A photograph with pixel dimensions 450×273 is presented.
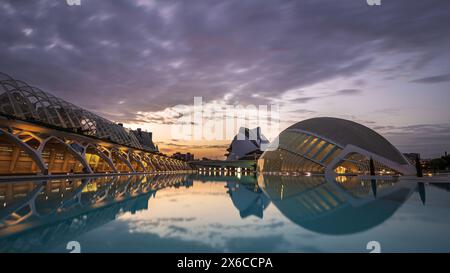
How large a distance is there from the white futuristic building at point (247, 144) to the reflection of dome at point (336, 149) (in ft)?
275

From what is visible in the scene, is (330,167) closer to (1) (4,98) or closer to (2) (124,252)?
(2) (124,252)

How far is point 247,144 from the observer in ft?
443

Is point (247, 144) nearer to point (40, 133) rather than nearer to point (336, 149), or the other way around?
point (336, 149)

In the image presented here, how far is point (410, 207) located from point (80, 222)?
1224 cm

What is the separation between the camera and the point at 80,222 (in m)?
7.90

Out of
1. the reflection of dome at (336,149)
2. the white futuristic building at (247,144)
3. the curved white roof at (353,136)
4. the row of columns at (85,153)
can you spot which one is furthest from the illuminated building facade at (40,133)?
the white futuristic building at (247,144)

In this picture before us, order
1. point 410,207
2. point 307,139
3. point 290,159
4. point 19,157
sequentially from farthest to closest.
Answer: point 290,159 → point 307,139 → point 19,157 → point 410,207

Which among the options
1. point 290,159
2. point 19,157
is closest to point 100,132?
point 19,157

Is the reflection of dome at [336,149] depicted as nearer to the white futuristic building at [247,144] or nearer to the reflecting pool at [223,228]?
the reflecting pool at [223,228]

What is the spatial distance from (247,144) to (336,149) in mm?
95116

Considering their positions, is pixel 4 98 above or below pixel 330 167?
above

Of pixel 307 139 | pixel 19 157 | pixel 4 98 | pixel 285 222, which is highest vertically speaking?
pixel 4 98

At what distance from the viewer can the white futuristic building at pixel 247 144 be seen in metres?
135
